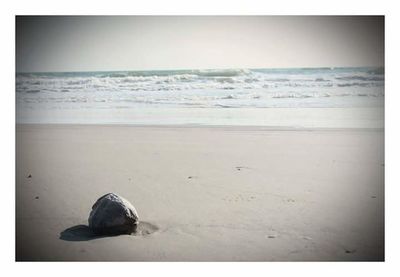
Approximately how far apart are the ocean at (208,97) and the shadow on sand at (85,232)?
4.11m

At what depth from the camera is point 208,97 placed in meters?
8.94

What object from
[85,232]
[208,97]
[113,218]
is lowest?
[85,232]

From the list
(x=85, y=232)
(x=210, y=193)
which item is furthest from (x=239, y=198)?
(x=85, y=232)

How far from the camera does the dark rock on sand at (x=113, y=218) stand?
310cm

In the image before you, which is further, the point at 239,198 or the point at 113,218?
the point at 239,198

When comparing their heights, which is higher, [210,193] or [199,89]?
[199,89]

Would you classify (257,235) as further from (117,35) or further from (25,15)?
(117,35)

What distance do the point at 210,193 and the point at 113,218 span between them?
1.24m

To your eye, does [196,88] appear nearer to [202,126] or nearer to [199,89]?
[199,89]

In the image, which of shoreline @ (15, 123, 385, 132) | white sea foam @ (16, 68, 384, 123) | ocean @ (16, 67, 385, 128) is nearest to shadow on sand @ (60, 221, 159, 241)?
shoreline @ (15, 123, 385, 132)

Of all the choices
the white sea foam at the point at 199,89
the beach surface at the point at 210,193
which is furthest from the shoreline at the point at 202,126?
the white sea foam at the point at 199,89

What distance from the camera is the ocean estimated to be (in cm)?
742

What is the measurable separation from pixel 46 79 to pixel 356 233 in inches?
287
